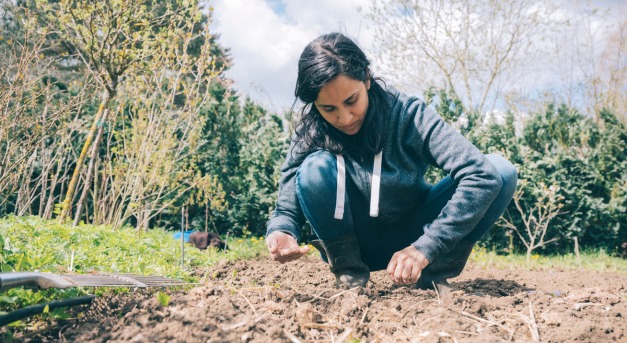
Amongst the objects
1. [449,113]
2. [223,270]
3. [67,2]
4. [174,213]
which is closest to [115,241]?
[223,270]

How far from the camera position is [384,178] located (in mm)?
2334

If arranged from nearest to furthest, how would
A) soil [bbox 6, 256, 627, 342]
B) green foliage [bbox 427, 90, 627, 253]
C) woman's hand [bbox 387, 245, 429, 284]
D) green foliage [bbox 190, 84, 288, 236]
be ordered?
1. soil [bbox 6, 256, 627, 342]
2. woman's hand [bbox 387, 245, 429, 284]
3. green foliage [bbox 190, 84, 288, 236]
4. green foliage [bbox 427, 90, 627, 253]

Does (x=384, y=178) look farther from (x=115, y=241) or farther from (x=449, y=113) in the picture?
(x=449, y=113)

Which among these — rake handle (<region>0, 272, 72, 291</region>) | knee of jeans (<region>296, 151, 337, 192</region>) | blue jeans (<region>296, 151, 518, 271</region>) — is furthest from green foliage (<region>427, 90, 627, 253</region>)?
rake handle (<region>0, 272, 72, 291</region>)

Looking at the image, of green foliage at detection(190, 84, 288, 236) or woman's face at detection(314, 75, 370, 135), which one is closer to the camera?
woman's face at detection(314, 75, 370, 135)

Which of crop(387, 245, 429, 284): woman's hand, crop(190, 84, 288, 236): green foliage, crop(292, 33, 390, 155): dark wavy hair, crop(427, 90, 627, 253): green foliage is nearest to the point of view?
crop(387, 245, 429, 284): woman's hand

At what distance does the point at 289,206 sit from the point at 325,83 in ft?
2.29

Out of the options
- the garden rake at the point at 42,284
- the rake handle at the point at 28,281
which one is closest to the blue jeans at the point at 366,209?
the garden rake at the point at 42,284

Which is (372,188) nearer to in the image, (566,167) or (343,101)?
(343,101)

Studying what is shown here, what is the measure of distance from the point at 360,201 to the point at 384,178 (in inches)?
7.8

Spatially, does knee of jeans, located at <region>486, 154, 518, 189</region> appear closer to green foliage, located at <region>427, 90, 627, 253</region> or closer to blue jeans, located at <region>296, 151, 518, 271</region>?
blue jeans, located at <region>296, 151, 518, 271</region>

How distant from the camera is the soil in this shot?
4.44 ft

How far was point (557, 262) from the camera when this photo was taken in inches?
236

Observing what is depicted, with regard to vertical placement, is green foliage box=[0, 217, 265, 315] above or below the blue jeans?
below
